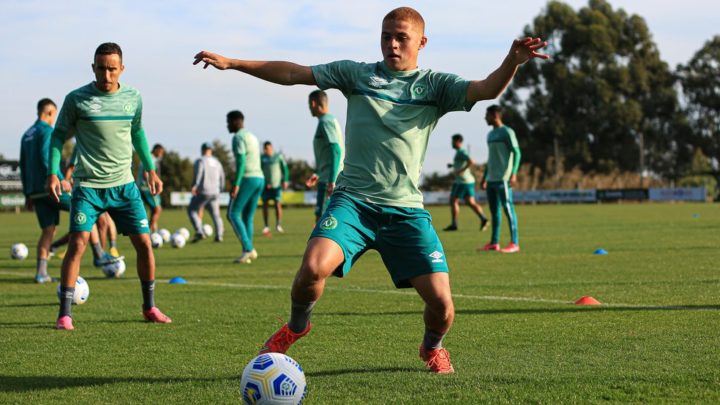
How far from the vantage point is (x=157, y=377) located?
5109 millimetres

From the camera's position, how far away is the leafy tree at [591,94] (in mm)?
69000

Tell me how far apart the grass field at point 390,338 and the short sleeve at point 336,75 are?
5.33ft

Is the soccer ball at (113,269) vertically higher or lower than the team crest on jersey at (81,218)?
lower

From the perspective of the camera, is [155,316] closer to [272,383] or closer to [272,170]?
[272,383]

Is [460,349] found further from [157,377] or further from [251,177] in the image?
[251,177]

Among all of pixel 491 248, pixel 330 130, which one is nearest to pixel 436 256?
pixel 330 130

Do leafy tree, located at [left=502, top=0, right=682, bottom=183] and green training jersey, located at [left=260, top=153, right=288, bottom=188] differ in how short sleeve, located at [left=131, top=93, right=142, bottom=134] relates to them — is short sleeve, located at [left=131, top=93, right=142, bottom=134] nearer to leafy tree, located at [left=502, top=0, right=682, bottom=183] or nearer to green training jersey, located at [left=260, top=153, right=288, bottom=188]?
green training jersey, located at [left=260, top=153, right=288, bottom=188]

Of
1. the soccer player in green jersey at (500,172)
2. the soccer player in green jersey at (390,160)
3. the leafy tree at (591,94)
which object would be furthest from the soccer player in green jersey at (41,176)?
the leafy tree at (591,94)

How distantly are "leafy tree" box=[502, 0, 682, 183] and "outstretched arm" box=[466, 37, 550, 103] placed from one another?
63.9 meters

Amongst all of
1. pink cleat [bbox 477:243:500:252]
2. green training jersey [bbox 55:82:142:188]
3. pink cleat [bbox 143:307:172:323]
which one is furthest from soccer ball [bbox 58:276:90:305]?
pink cleat [bbox 477:243:500:252]

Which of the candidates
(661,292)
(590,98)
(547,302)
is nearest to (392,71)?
(547,302)

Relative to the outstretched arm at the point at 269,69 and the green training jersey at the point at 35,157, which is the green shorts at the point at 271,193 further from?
the outstretched arm at the point at 269,69

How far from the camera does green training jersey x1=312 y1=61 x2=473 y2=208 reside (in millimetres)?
5046

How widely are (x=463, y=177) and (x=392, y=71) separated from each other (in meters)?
17.0
